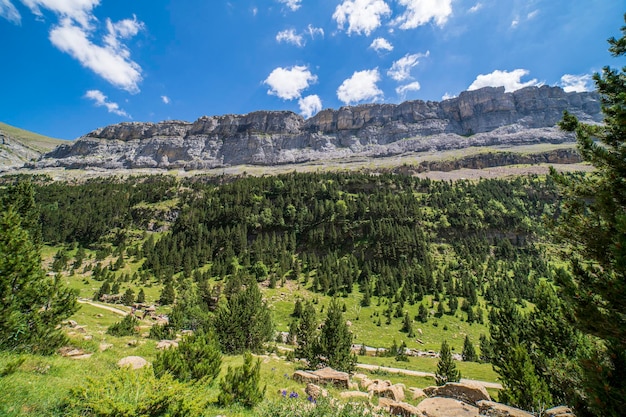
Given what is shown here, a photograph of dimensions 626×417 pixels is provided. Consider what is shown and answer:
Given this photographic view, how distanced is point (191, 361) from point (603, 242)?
574 inches

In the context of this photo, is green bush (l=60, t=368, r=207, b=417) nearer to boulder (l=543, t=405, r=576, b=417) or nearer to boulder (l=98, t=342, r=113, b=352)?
boulder (l=543, t=405, r=576, b=417)

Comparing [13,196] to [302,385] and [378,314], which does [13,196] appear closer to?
[302,385]

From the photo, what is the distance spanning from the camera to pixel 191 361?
10.8 meters

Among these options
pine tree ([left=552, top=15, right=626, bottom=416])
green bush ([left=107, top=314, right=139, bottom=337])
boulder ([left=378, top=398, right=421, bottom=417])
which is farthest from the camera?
green bush ([left=107, top=314, right=139, bottom=337])

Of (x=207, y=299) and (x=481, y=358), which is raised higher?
(x=207, y=299)

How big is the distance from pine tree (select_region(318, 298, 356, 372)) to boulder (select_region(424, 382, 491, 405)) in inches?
335

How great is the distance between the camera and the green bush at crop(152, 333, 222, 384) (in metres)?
9.74

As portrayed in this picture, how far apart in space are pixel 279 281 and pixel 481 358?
37.8 meters

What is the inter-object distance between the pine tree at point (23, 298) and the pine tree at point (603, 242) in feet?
56.2

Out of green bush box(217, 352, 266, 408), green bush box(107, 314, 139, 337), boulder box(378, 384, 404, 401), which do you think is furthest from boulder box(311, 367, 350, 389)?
green bush box(107, 314, 139, 337)

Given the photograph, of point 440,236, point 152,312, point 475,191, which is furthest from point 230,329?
point 475,191

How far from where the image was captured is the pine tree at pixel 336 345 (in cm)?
1948

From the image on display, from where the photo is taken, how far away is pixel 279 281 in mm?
58031

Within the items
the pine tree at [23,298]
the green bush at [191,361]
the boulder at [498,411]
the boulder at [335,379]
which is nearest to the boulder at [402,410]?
the boulder at [498,411]
